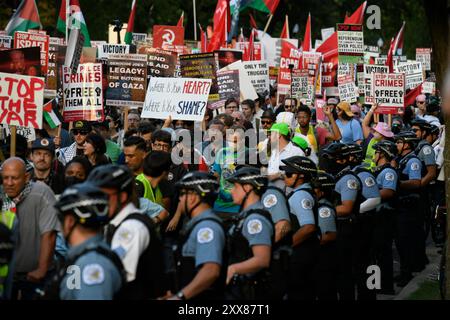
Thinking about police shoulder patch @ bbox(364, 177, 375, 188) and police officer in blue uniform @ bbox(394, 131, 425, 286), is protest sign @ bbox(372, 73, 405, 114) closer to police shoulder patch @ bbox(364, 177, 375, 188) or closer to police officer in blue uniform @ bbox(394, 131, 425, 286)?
police officer in blue uniform @ bbox(394, 131, 425, 286)

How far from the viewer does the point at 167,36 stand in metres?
24.3

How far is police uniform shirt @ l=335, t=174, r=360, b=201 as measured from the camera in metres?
11.5

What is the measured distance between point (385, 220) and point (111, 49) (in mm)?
11023

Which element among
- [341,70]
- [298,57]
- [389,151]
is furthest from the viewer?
[298,57]

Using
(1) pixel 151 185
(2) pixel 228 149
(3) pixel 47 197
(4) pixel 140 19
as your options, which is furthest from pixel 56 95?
(4) pixel 140 19

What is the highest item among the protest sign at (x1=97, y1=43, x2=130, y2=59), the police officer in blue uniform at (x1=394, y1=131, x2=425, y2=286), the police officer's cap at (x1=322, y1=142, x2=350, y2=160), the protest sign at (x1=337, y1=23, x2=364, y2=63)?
the protest sign at (x1=337, y1=23, x2=364, y2=63)

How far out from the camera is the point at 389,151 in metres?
13.7

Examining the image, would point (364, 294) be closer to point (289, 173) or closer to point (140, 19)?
point (289, 173)

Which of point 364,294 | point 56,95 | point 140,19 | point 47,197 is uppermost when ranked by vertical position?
point 140,19

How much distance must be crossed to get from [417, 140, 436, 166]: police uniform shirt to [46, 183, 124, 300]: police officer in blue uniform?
1046cm

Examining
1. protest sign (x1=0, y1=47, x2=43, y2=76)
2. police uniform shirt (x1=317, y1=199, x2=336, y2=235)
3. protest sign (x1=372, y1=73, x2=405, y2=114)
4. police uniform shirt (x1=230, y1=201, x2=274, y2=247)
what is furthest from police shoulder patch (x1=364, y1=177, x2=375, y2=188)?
protest sign (x1=372, y1=73, x2=405, y2=114)

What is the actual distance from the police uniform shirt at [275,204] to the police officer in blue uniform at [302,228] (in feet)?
2.16
